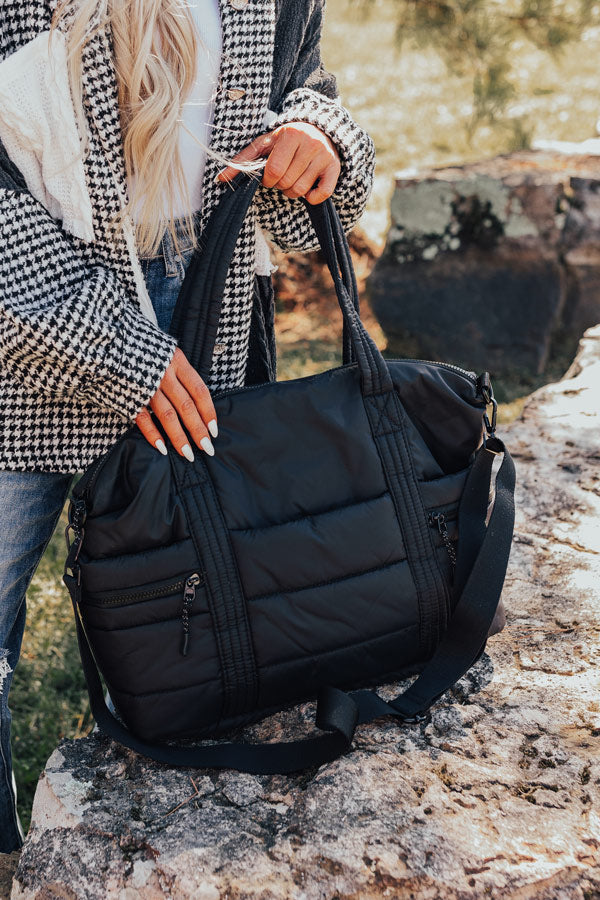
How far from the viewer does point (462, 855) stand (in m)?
1.14

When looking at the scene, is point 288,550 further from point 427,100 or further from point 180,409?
point 427,100

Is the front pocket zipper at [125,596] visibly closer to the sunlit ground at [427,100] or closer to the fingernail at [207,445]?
the fingernail at [207,445]

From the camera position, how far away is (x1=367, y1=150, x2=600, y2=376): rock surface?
3.95 m

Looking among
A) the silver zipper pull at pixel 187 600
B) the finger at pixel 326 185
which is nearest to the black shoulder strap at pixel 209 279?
the finger at pixel 326 185

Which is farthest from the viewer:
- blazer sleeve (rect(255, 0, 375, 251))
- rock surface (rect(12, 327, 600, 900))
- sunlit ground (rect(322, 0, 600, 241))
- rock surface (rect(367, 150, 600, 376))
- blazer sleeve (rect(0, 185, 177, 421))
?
sunlit ground (rect(322, 0, 600, 241))

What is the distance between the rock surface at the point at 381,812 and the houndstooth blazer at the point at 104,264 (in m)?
0.58

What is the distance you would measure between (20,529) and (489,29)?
161 inches

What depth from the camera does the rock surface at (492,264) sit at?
3949mm

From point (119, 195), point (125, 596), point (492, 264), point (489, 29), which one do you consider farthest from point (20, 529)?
point (489, 29)

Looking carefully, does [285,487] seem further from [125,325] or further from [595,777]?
[595,777]

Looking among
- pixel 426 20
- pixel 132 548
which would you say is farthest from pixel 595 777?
pixel 426 20

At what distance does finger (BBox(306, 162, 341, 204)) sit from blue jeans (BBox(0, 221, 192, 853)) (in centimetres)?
24

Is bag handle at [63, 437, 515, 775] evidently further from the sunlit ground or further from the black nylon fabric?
the sunlit ground

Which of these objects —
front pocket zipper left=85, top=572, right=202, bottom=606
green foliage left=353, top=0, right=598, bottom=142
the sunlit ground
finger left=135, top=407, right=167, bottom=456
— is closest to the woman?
finger left=135, top=407, right=167, bottom=456
